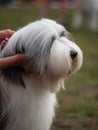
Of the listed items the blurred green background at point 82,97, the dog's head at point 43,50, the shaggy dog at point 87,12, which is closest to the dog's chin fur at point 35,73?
the dog's head at point 43,50

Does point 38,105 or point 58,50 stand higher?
point 58,50

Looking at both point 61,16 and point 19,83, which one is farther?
point 61,16

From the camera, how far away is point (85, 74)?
37.7ft

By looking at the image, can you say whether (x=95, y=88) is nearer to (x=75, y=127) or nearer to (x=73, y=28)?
(x=75, y=127)

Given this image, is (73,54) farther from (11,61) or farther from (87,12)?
(87,12)

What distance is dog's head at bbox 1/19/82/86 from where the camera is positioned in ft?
18.1

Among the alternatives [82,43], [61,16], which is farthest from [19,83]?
[61,16]

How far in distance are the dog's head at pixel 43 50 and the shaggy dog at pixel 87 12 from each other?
12673 mm

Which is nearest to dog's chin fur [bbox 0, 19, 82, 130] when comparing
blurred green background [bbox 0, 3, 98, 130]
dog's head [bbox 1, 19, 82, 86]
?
dog's head [bbox 1, 19, 82, 86]

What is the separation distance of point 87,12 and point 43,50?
43.1ft

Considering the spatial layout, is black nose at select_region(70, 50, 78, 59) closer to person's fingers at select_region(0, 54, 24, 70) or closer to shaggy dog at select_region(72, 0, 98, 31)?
person's fingers at select_region(0, 54, 24, 70)

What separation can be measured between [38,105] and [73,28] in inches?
484

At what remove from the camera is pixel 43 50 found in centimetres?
559

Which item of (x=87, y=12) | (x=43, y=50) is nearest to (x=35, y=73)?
(x=43, y=50)
